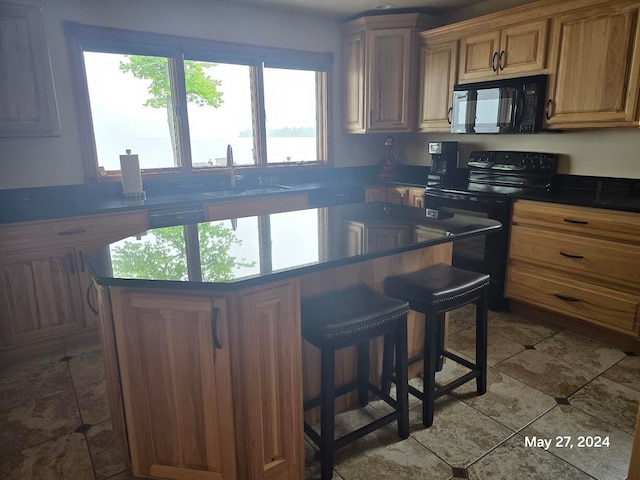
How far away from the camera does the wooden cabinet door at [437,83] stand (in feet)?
12.2

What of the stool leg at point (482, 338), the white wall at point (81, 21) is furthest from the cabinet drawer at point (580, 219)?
the white wall at point (81, 21)

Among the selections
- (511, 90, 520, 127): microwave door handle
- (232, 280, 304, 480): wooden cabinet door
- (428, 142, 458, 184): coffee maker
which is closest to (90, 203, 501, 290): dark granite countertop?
(232, 280, 304, 480): wooden cabinet door

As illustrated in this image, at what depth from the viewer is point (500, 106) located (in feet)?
10.8

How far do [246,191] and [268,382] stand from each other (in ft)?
7.98

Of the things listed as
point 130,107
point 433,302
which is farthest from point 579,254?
point 130,107

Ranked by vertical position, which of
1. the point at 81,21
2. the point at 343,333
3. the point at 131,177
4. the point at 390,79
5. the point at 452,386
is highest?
the point at 81,21

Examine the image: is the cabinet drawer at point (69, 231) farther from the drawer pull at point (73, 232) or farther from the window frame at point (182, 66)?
the window frame at point (182, 66)

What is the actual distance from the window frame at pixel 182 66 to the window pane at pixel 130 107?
0.07 m

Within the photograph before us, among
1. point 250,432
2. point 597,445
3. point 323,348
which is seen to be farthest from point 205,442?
point 597,445

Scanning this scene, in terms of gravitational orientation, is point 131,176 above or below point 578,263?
above

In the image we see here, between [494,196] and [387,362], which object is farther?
[494,196]

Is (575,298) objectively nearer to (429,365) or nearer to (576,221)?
(576,221)

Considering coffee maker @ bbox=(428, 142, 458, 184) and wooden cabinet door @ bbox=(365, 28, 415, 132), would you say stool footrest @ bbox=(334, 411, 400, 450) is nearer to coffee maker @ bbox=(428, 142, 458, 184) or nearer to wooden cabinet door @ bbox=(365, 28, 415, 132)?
coffee maker @ bbox=(428, 142, 458, 184)

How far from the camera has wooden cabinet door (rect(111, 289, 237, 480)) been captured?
143 centimetres
